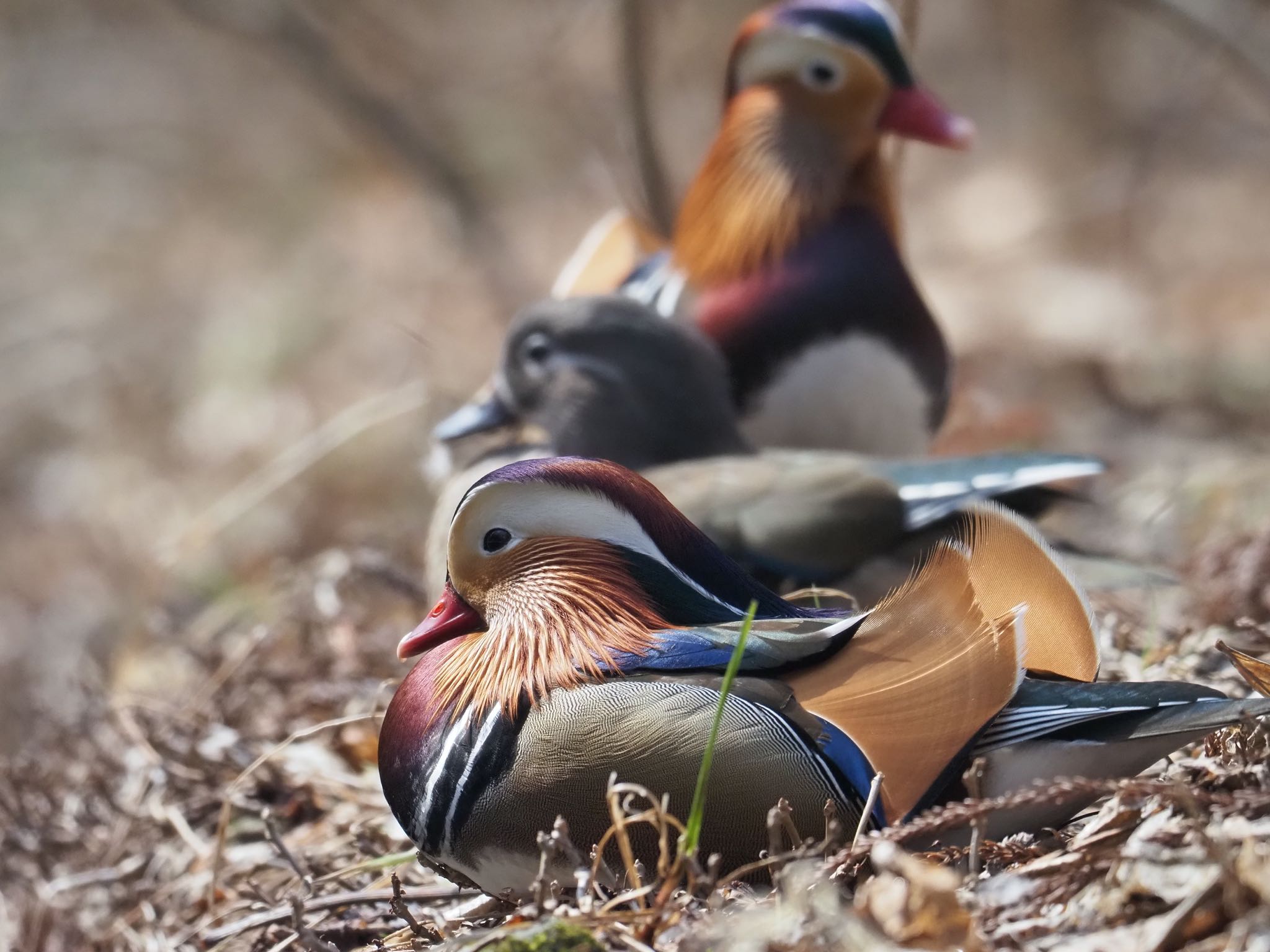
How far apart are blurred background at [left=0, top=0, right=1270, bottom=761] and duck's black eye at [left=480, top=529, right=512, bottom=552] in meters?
2.20

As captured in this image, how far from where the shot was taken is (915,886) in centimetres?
151

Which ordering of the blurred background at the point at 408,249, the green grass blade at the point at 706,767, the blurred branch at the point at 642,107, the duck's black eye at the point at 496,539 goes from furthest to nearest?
the blurred background at the point at 408,249, the blurred branch at the point at 642,107, the duck's black eye at the point at 496,539, the green grass blade at the point at 706,767

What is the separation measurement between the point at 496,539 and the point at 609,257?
305cm

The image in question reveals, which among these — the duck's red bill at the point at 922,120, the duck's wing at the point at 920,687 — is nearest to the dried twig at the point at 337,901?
the duck's wing at the point at 920,687

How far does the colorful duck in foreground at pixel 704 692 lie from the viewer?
1805 mm

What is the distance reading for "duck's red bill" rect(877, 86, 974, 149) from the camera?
13.5 feet

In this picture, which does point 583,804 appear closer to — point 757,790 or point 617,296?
point 757,790

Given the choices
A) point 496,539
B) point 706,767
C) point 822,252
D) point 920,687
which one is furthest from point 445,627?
point 822,252

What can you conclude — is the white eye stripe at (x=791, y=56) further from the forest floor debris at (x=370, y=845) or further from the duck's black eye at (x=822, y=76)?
the forest floor debris at (x=370, y=845)

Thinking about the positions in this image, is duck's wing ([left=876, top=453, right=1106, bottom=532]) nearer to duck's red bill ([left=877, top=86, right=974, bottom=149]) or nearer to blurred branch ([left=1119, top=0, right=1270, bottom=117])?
duck's red bill ([left=877, top=86, right=974, bottom=149])

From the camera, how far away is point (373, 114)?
27.2ft

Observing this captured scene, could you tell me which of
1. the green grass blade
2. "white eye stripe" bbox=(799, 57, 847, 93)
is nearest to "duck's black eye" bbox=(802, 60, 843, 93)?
"white eye stripe" bbox=(799, 57, 847, 93)

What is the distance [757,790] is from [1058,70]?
9.02 meters

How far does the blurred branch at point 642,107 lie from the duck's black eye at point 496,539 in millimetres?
3605
